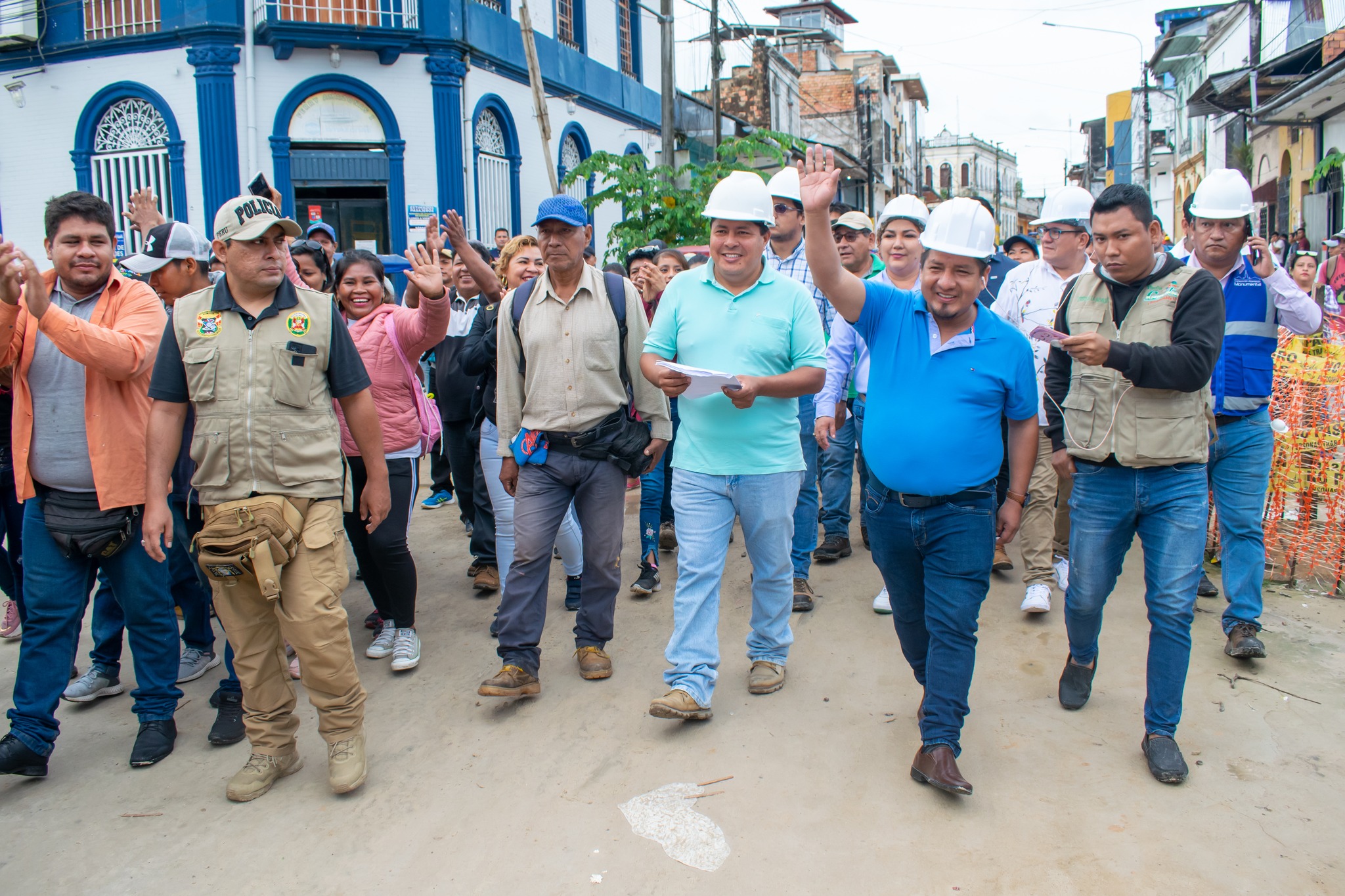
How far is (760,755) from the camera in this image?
3574mm

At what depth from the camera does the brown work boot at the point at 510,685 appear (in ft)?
12.9

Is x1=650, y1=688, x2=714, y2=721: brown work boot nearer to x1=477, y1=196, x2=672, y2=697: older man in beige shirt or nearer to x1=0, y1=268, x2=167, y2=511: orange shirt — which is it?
x1=477, y1=196, x2=672, y2=697: older man in beige shirt

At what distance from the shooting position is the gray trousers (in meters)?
4.11

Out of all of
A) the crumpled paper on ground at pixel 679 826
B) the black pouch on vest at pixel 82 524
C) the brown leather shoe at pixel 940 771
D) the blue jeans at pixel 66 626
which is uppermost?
the black pouch on vest at pixel 82 524

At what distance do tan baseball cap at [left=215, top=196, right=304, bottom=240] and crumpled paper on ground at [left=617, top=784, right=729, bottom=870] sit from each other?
239 cm

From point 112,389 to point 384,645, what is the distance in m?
1.74

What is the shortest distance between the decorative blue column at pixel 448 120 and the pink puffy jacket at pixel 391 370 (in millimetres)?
11914

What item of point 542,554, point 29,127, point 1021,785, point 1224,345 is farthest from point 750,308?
point 29,127

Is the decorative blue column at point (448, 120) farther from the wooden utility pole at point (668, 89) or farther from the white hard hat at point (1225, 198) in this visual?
the white hard hat at point (1225, 198)

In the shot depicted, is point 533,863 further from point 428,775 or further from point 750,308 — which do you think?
point 750,308

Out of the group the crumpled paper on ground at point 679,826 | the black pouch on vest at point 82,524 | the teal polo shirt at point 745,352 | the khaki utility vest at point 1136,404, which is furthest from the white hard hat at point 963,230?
the black pouch on vest at point 82,524

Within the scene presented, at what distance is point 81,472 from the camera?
11.9ft

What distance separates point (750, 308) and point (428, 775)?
2163mm

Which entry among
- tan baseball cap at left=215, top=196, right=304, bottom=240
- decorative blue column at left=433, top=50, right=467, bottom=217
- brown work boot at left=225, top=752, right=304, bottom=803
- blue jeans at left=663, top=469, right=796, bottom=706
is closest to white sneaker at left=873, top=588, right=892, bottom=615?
blue jeans at left=663, top=469, right=796, bottom=706
